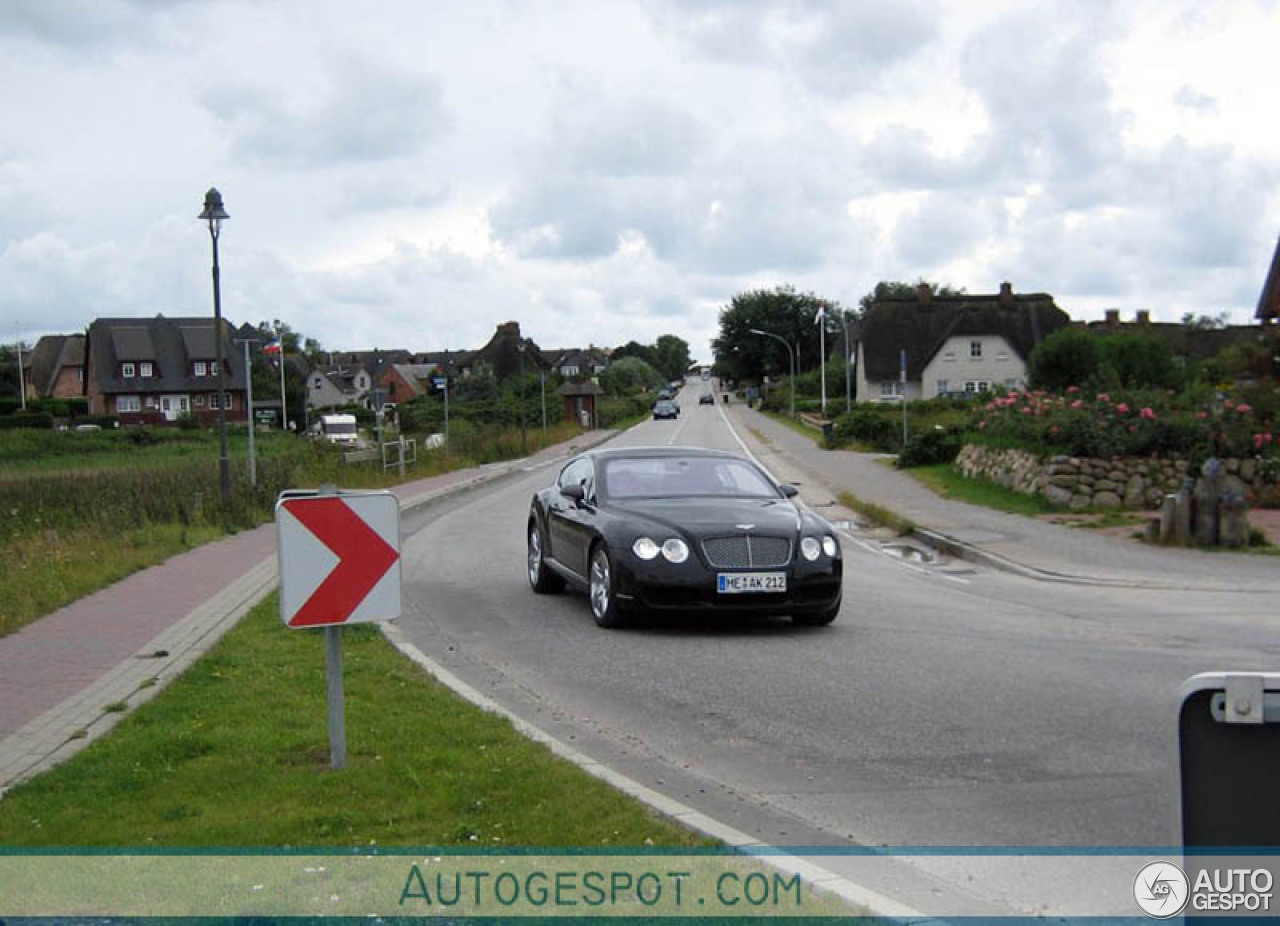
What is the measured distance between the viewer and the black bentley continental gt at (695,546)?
1061 cm

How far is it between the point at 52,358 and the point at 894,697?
4554 inches

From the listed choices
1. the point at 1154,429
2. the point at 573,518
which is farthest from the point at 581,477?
the point at 1154,429

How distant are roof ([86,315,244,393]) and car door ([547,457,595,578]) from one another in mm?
89893

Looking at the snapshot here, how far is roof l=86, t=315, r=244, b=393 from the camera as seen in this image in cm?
9919

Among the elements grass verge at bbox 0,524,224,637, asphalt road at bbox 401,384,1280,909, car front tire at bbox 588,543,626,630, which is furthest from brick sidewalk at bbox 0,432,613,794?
car front tire at bbox 588,543,626,630

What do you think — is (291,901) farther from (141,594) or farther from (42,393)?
(42,393)

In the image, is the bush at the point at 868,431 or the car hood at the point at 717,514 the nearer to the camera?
the car hood at the point at 717,514

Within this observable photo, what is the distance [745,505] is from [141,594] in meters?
6.10

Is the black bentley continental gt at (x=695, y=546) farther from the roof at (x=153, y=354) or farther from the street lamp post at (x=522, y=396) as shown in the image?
the roof at (x=153, y=354)

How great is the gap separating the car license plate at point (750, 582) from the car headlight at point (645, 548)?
0.55 metres

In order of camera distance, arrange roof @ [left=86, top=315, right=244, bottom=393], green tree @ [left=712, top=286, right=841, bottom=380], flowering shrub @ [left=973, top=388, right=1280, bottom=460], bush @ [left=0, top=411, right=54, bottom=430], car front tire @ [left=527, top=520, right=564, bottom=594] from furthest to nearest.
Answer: green tree @ [left=712, top=286, right=841, bottom=380]
roof @ [left=86, top=315, right=244, bottom=393]
bush @ [left=0, top=411, right=54, bottom=430]
flowering shrub @ [left=973, top=388, right=1280, bottom=460]
car front tire @ [left=527, top=520, right=564, bottom=594]

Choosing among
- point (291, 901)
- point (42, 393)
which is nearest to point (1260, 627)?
point (291, 901)

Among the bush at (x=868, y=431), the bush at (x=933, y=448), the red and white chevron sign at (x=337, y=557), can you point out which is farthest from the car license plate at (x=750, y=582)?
the bush at (x=868, y=431)

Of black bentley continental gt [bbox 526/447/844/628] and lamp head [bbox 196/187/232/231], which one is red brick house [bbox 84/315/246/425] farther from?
black bentley continental gt [bbox 526/447/844/628]
